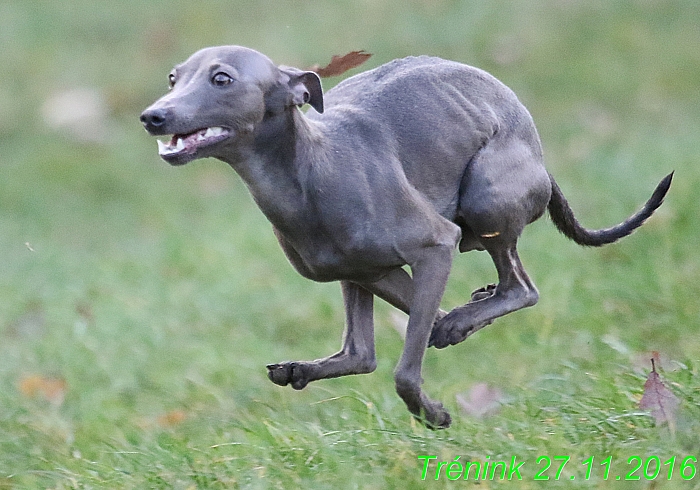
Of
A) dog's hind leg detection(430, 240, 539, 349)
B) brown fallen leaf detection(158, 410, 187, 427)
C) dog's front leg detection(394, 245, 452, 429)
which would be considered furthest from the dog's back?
brown fallen leaf detection(158, 410, 187, 427)

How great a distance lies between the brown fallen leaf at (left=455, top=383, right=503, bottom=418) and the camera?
4.68 metres

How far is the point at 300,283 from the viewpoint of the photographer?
24.3ft

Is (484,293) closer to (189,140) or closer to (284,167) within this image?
(284,167)

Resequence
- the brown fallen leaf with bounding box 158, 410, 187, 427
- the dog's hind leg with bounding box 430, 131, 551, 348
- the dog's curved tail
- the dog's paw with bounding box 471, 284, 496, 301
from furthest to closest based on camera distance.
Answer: the brown fallen leaf with bounding box 158, 410, 187, 427 < the dog's curved tail < the dog's paw with bounding box 471, 284, 496, 301 < the dog's hind leg with bounding box 430, 131, 551, 348

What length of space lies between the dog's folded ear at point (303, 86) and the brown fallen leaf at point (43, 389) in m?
2.48

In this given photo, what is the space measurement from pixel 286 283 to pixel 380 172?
11.3ft

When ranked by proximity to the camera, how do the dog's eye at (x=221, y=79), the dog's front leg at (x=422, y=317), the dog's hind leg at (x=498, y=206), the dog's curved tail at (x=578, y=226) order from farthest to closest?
1. the dog's curved tail at (x=578, y=226)
2. the dog's hind leg at (x=498, y=206)
3. the dog's front leg at (x=422, y=317)
4. the dog's eye at (x=221, y=79)

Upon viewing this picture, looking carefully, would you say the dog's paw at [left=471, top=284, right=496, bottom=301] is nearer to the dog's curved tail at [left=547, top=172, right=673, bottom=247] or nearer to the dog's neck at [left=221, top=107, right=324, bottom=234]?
the dog's curved tail at [left=547, top=172, right=673, bottom=247]

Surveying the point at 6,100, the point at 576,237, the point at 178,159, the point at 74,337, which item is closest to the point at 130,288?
the point at 74,337

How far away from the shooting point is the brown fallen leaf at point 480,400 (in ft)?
15.3

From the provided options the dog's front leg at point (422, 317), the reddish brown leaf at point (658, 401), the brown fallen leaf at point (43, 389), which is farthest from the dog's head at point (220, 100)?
the brown fallen leaf at point (43, 389)

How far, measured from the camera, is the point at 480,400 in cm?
489

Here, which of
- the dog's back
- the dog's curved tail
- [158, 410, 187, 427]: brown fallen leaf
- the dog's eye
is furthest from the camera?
[158, 410, 187, 427]: brown fallen leaf

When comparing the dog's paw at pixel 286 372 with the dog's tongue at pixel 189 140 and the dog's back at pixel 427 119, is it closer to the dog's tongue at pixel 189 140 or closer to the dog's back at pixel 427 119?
the dog's back at pixel 427 119
